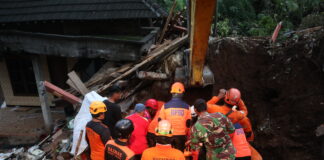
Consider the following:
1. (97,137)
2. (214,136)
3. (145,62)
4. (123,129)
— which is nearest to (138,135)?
(97,137)

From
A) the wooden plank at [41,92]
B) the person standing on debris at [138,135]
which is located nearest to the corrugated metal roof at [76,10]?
the wooden plank at [41,92]

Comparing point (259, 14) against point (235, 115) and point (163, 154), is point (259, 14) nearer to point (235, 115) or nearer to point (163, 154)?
point (235, 115)

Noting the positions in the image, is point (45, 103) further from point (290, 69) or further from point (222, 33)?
point (222, 33)

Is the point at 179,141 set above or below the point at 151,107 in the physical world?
below

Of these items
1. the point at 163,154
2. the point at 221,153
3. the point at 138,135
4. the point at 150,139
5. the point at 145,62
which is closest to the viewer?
the point at 163,154

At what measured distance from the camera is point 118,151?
286 centimetres

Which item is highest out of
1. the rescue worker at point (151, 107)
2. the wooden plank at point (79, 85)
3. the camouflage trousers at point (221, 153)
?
the wooden plank at point (79, 85)

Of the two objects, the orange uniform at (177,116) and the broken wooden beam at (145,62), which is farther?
the broken wooden beam at (145,62)

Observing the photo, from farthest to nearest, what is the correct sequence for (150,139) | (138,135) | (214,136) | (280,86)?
1. (280,86)
2. (150,139)
3. (138,135)
4. (214,136)

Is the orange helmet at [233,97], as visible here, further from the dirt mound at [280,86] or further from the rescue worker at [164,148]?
the dirt mound at [280,86]

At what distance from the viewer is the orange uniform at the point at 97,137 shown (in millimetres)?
3450

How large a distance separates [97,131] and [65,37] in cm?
455

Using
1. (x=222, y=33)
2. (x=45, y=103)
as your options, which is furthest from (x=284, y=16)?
(x=45, y=103)

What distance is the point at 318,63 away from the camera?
5082mm
